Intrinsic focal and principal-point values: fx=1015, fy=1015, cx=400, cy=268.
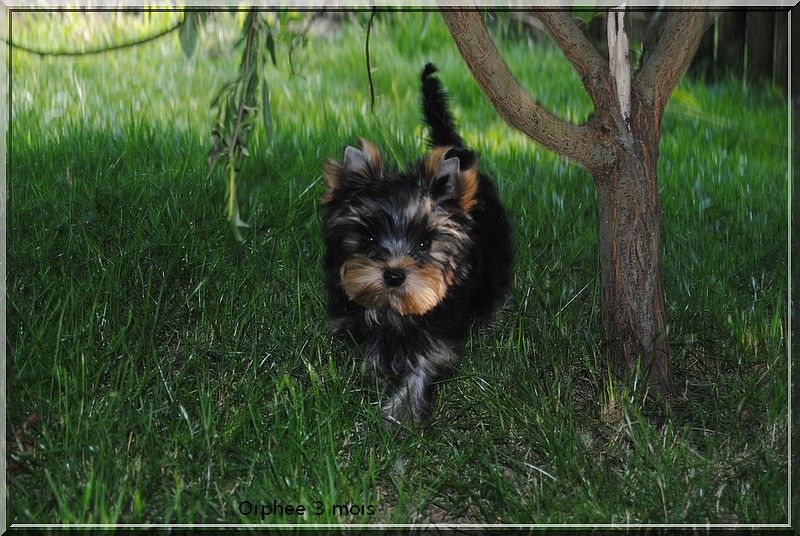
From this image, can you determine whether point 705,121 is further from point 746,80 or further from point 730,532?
point 730,532

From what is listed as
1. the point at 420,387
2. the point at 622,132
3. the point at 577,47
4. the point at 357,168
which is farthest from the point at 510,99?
the point at 420,387

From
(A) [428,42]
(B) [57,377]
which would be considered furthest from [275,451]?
(A) [428,42]

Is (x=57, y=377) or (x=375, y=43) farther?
(x=375, y=43)

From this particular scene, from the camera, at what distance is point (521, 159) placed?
21.4ft

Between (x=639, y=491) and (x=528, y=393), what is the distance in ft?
2.39

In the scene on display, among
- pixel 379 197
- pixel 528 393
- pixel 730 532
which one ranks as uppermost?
pixel 379 197

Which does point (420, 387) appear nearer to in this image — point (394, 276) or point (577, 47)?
point (394, 276)

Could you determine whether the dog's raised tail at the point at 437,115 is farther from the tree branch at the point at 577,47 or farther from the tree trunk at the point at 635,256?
the tree trunk at the point at 635,256

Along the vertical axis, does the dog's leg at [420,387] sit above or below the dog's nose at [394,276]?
below

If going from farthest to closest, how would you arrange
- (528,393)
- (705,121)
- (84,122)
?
(705,121)
(84,122)
(528,393)

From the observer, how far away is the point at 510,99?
448cm

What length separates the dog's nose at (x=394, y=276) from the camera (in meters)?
4.17

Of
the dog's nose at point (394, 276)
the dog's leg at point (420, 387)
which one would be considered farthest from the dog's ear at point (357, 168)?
the dog's leg at point (420, 387)

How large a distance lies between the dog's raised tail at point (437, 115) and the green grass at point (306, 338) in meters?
0.22
